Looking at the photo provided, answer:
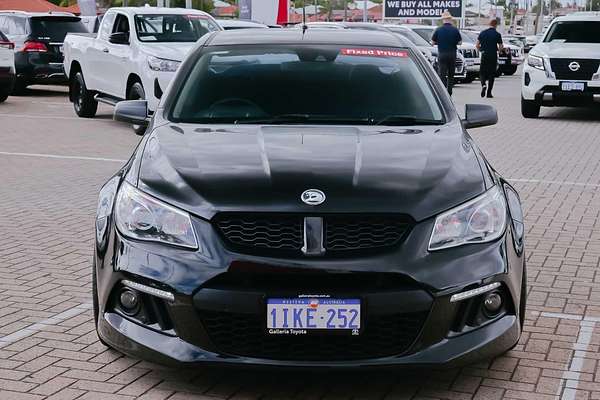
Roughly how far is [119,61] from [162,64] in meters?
1.35

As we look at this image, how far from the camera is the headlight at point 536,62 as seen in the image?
1827 cm

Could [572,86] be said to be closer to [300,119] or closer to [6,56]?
[6,56]

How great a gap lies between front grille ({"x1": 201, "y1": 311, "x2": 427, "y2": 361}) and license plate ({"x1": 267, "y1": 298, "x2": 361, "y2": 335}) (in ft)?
0.23

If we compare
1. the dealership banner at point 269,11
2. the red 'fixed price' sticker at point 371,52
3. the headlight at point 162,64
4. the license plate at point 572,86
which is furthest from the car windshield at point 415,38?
the red 'fixed price' sticker at point 371,52

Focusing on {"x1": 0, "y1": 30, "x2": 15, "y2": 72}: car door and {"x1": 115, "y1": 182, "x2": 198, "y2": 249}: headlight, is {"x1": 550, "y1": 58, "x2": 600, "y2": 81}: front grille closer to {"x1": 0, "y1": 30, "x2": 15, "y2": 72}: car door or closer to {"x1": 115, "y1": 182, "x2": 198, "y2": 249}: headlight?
{"x1": 0, "y1": 30, "x2": 15, "y2": 72}: car door

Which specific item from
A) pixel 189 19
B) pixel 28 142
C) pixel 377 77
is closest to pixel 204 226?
pixel 377 77

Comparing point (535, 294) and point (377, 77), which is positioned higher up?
point (377, 77)

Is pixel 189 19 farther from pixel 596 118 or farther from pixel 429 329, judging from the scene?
pixel 429 329

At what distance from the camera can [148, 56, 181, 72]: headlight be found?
1439cm

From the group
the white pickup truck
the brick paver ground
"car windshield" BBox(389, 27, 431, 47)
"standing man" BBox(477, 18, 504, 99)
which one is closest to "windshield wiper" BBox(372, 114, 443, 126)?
the brick paver ground

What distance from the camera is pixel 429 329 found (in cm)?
410

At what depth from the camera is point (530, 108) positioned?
18.5m

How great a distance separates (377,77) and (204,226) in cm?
199

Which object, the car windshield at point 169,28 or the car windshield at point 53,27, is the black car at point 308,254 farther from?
the car windshield at point 53,27
